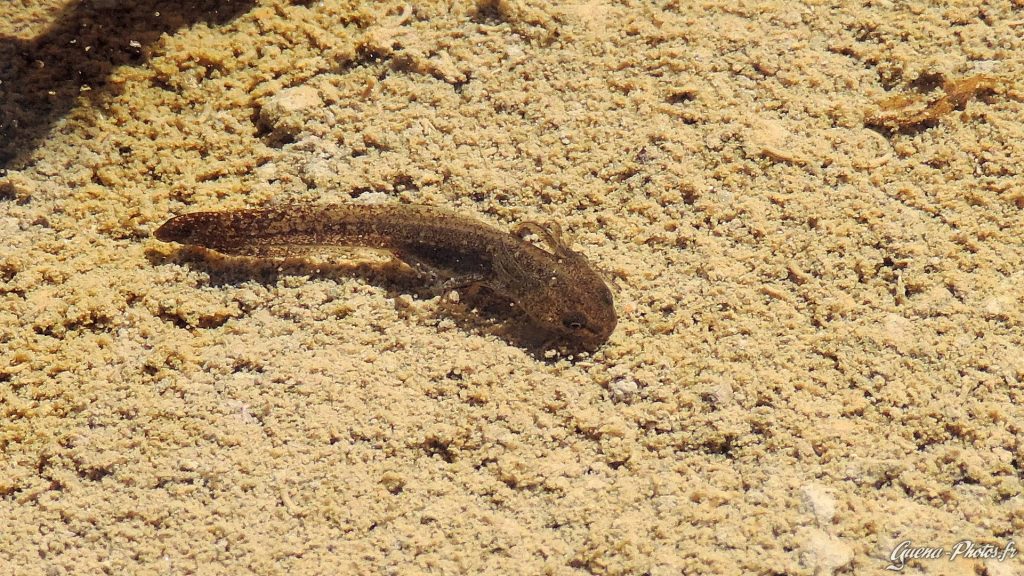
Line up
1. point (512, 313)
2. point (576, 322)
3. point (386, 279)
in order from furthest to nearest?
point (386, 279)
point (512, 313)
point (576, 322)

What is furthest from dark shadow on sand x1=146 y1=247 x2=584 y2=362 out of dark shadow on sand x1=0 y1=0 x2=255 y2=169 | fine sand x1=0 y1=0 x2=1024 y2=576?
dark shadow on sand x1=0 y1=0 x2=255 y2=169

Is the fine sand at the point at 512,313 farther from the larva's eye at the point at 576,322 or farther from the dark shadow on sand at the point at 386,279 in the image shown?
→ the larva's eye at the point at 576,322

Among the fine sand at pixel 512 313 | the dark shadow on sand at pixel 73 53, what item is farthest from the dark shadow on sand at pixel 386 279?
the dark shadow on sand at pixel 73 53

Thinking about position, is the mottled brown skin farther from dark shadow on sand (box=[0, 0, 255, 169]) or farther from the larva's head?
dark shadow on sand (box=[0, 0, 255, 169])

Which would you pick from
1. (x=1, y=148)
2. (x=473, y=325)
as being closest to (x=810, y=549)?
(x=473, y=325)

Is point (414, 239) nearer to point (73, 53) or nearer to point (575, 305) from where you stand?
point (575, 305)

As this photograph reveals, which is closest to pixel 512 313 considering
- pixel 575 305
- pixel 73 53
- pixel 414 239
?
pixel 575 305

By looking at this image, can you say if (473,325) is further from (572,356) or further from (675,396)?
(675,396)
